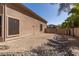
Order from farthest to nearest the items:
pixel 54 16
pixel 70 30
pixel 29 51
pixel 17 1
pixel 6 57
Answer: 1. pixel 70 30
2. pixel 54 16
3. pixel 17 1
4. pixel 29 51
5. pixel 6 57

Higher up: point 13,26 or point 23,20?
point 23,20

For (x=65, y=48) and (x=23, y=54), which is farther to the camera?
(x=65, y=48)

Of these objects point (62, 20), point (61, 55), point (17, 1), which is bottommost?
point (61, 55)

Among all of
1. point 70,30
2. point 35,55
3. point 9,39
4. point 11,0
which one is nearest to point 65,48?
point 35,55

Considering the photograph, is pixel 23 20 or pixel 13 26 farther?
pixel 23 20

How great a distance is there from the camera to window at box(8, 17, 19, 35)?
39.4ft

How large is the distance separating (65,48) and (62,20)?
8.55ft

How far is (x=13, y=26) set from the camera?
12.5m

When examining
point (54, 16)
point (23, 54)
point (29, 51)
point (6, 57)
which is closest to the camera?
point (6, 57)

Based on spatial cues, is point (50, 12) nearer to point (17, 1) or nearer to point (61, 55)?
point (17, 1)

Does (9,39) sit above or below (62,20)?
below

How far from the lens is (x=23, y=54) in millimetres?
9484

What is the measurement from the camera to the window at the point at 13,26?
12008mm

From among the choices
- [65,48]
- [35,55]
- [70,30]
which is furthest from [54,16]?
[70,30]
